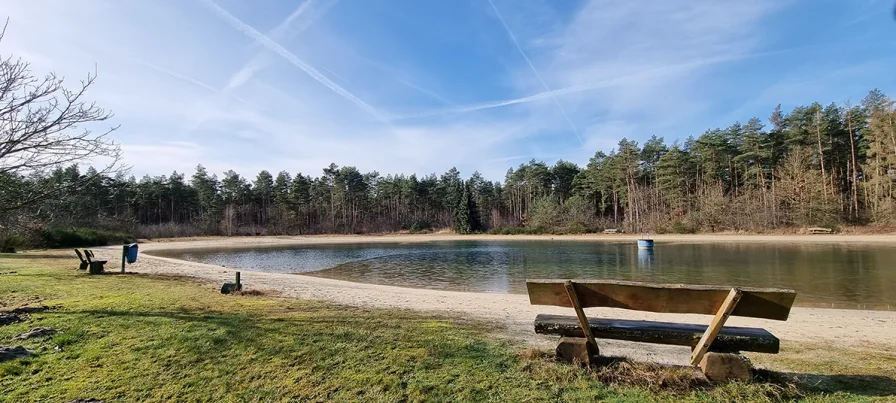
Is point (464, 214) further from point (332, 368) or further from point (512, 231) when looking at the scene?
point (332, 368)

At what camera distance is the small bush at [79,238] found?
99.1 ft

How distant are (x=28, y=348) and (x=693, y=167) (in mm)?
68839

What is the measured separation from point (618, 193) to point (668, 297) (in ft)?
212

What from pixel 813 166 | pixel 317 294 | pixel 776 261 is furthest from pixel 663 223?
pixel 317 294

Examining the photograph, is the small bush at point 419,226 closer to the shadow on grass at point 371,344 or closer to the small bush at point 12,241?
the small bush at point 12,241

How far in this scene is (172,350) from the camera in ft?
13.5

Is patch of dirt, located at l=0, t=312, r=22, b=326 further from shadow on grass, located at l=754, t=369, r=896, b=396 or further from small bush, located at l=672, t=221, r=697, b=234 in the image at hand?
small bush, located at l=672, t=221, r=697, b=234

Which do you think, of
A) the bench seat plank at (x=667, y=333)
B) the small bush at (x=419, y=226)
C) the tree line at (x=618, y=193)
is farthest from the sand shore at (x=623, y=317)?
the small bush at (x=419, y=226)

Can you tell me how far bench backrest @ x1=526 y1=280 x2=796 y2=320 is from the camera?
3020mm

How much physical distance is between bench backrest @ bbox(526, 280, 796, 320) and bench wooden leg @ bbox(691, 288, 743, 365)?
5 centimetres

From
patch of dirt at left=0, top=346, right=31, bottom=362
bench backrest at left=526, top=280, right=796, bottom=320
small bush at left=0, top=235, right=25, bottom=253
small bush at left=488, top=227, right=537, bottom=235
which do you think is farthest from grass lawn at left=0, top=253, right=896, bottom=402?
small bush at left=488, top=227, right=537, bottom=235

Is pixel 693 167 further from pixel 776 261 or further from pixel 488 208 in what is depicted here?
pixel 776 261

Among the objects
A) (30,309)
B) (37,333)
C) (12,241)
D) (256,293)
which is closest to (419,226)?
(12,241)

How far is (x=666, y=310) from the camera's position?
329 centimetres
